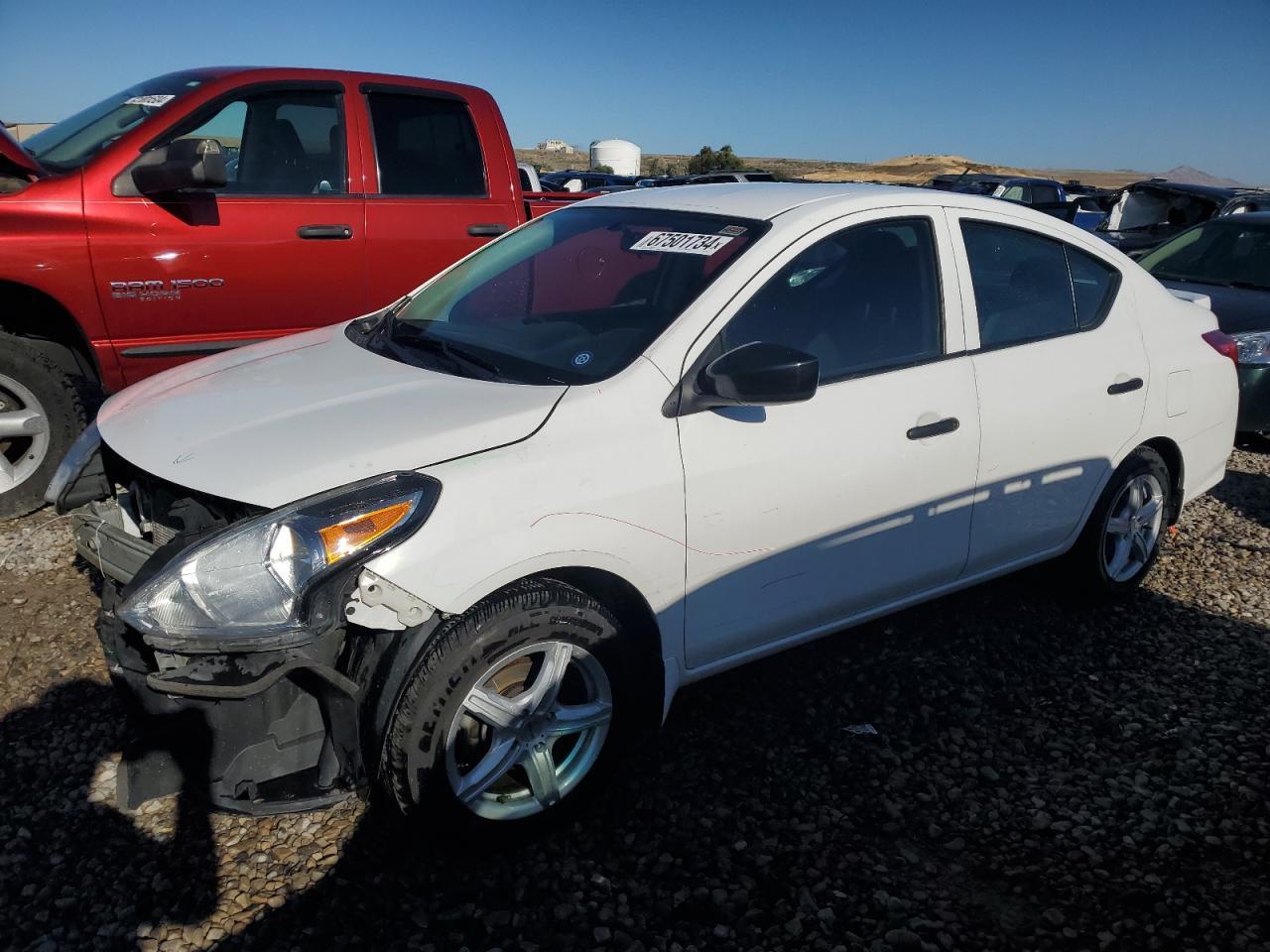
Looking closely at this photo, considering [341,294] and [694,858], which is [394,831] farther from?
[341,294]

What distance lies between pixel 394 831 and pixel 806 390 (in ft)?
5.34

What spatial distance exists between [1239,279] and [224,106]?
22.9 ft

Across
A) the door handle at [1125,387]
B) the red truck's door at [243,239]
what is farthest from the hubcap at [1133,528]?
the red truck's door at [243,239]

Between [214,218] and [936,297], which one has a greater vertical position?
[214,218]

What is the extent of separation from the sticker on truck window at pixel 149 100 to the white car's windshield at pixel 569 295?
2.16 metres

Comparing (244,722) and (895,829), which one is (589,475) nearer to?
(244,722)

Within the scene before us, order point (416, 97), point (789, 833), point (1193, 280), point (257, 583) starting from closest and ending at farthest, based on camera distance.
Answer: point (257, 583) → point (789, 833) → point (416, 97) → point (1193, 280)

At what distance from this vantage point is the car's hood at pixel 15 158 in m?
4.20

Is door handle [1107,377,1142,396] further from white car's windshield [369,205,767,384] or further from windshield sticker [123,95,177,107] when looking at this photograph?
windshield sticker [123,95,177,107]

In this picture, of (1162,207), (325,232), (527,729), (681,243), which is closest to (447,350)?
(681,243)

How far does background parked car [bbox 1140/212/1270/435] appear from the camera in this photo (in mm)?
6266

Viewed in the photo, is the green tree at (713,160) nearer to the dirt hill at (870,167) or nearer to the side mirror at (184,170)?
the dirt hill at (870,167)

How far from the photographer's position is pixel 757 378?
256 cm

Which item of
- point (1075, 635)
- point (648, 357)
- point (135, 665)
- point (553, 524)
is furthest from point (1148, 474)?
point (135, 665)
